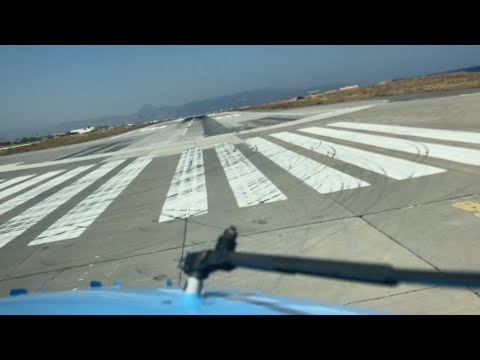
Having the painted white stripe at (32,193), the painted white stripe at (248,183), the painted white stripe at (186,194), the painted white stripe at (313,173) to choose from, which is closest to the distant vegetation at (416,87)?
the painted white stripe at (313,173)

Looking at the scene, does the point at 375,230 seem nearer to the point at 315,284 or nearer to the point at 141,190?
the point at 315,284

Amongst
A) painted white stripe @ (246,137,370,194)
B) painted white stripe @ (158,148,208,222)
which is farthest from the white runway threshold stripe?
painted white stripe @ (246,137,370,194)

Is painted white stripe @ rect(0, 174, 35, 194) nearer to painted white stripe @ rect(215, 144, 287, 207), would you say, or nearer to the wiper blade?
painted white stripe @ rect(215, 144, 287, 207)

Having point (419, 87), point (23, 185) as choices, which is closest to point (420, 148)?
point (23, 185)

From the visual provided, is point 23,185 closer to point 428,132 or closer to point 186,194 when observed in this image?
point 186,194
